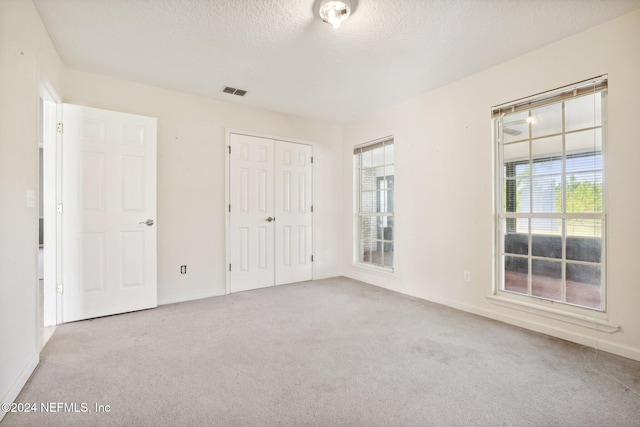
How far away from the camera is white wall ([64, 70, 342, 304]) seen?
315 cm

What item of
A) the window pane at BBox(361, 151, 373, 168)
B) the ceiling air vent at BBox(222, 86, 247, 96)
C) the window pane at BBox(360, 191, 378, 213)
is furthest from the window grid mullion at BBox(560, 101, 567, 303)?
the ceiling air vent at BBox(222, 86, 247, 96)

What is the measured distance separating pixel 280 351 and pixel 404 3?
2.63m

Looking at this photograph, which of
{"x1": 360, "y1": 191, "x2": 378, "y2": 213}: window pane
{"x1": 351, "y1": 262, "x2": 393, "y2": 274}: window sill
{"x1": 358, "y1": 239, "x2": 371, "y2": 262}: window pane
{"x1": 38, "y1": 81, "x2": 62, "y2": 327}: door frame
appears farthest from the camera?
{"x1": 358, "y1": 239, "x2": 371, "y2": 262}: window pane

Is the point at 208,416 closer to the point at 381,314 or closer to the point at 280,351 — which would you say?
the point at 280,351

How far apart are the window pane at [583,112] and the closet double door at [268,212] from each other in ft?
9.92

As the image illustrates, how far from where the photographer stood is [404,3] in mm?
2018

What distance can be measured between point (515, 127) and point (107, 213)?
407cm

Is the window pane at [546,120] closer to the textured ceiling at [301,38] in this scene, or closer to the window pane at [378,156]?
the textured ceiling at [301,38]

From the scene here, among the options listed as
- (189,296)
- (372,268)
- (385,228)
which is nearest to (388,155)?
(385,228)

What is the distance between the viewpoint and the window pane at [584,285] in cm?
235

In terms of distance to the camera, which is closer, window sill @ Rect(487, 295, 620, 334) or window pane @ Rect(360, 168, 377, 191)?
window sill @ Rect(487, 295, 620, 334)

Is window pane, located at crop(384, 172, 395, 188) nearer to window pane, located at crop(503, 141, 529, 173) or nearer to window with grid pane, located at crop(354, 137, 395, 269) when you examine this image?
window with grid pane, located at crop(354, 137, 395, 269)

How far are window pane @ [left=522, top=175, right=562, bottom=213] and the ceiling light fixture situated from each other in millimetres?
2192

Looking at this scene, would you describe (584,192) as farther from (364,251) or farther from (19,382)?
(19,382)
